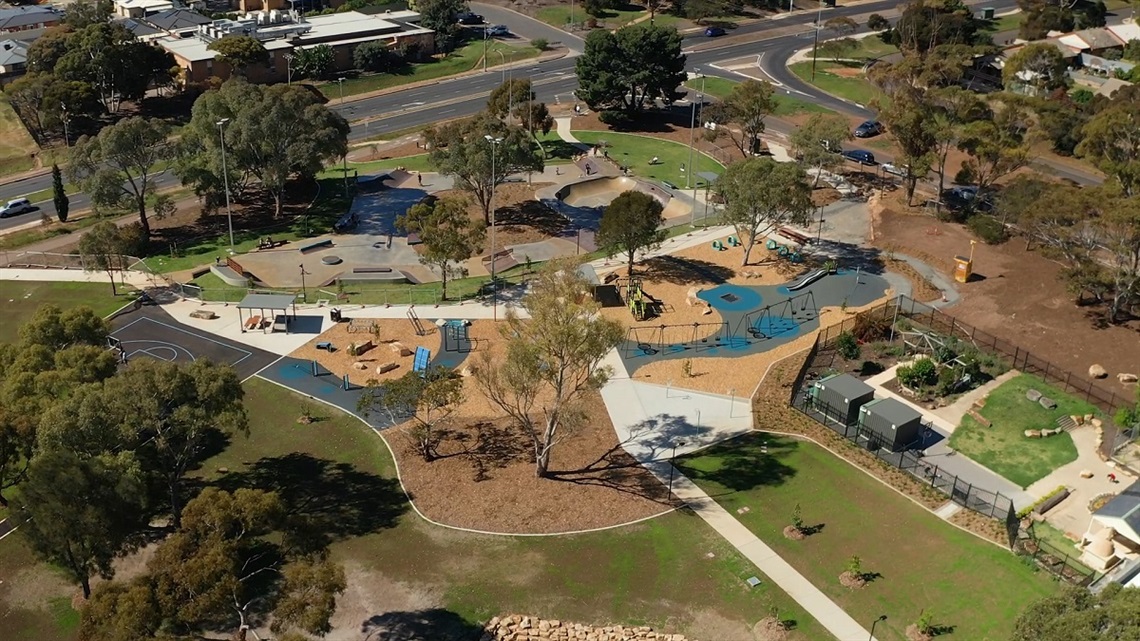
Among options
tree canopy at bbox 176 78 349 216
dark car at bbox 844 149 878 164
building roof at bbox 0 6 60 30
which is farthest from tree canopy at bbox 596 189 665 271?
building roof at bbox 0 6 60 30

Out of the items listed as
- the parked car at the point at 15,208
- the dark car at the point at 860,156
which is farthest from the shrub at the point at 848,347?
the parked car at the point at 15,208

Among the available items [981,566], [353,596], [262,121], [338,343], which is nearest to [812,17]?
[262,121]

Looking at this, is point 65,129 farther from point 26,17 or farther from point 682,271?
point 682,271

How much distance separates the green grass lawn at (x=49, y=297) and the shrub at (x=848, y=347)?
185 feet

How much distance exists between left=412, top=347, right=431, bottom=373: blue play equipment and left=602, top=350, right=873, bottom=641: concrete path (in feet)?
41.9

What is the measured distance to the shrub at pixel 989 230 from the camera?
268 feet

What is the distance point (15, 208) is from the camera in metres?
94.7

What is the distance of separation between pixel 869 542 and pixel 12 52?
442 ft

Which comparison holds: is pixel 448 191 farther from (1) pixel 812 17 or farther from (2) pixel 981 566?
(1) pixel 812 17

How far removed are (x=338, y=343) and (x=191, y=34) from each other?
308 ft

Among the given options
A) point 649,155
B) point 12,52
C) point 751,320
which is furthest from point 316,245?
point 12,52

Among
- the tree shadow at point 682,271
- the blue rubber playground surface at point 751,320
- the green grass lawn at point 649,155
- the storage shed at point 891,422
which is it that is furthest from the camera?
the green grass lawn at point 649,155

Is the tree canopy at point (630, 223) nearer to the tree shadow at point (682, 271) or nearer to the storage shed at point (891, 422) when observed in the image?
the tree shadow at point (682, 271)

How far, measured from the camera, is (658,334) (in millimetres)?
68812
